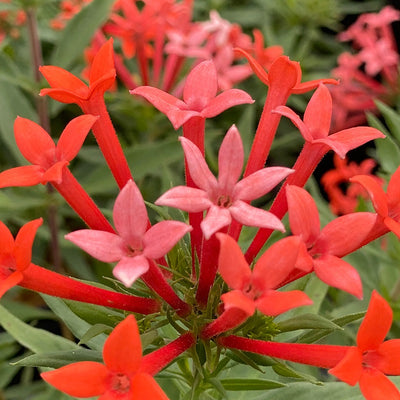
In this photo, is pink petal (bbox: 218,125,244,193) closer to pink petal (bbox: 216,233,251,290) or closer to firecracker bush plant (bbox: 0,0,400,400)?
firecracker bush plant (bbox: 0,0,400,400)

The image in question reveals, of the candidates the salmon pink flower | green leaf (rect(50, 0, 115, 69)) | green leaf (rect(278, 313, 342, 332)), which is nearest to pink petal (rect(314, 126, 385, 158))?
the salmon pink flower

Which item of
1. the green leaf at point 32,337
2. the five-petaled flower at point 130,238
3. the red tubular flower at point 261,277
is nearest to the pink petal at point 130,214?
the five-petaled flower at point 130,238

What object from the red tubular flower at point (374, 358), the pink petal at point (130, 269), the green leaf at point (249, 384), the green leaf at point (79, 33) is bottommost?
the green leaf at point (249, 384)

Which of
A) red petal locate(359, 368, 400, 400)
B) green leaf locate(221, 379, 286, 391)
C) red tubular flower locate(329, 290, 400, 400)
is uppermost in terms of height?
red tubular flower locate(329, 290, 400, 400)

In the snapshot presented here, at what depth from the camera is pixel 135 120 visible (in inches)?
72.1

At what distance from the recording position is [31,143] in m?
0.72

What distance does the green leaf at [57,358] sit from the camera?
0.70 meters

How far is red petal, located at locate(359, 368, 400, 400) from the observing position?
600 mm

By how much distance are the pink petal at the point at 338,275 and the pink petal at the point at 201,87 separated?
0.85 feet

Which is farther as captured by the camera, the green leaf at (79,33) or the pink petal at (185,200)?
the green leaf at (79,33)

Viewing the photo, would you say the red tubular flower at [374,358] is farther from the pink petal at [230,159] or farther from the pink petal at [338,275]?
the pink petal at [230,159]

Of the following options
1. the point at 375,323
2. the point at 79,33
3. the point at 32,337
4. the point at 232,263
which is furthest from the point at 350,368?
the point at 79,33

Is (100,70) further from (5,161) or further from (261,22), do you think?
(261,22)

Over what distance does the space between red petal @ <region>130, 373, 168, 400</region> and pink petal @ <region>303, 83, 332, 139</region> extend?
0.38 meters
